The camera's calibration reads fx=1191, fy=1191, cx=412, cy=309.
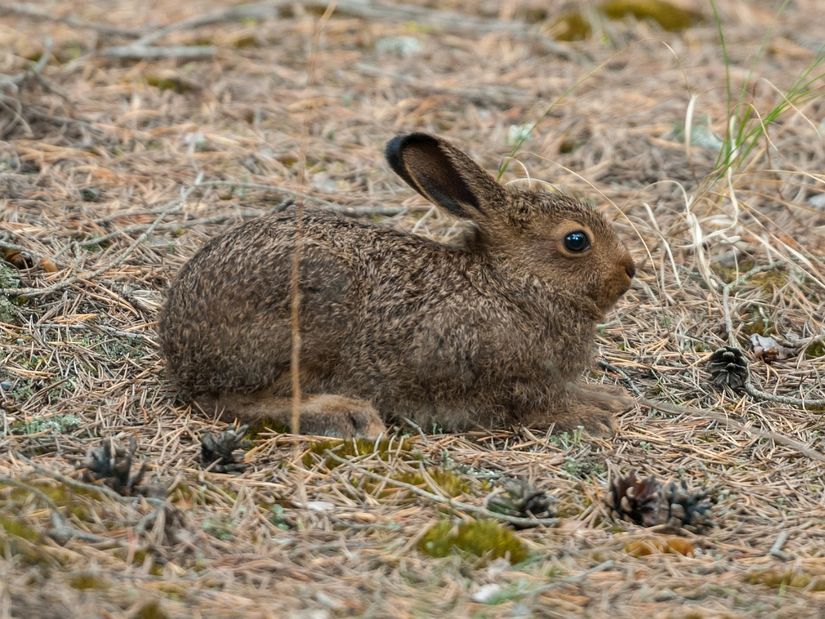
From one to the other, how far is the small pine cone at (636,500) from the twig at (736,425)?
60 centimetres

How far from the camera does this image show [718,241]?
7.32 meters

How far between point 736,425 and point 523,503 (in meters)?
1.30

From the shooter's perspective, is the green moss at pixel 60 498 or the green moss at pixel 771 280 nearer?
the green moss at pixel 60 498

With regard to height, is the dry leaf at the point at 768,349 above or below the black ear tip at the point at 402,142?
below

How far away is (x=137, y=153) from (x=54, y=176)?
2.32ft

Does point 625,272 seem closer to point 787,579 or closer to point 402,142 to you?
point 402,142

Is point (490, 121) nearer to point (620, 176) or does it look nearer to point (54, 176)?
point (620, 176)

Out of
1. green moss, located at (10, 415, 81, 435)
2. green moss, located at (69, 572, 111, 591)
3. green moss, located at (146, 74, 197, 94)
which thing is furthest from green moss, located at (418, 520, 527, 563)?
green moss, located at (146, 74, 197, 94)

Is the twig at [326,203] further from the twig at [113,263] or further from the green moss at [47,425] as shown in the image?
the green moss at [47,425]

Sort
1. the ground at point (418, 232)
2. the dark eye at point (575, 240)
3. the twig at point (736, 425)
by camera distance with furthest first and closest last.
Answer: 1. the dark eye at point (575, 240)
2. the twig at point (736, 425)
3. the ground at point (418, 232)

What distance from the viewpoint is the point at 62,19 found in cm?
1009

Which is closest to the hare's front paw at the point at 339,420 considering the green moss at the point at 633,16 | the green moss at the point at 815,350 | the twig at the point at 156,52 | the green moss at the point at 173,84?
the green moss at the point at 815,350

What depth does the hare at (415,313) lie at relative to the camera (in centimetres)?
536

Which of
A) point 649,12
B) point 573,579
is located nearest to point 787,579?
point 573,579
